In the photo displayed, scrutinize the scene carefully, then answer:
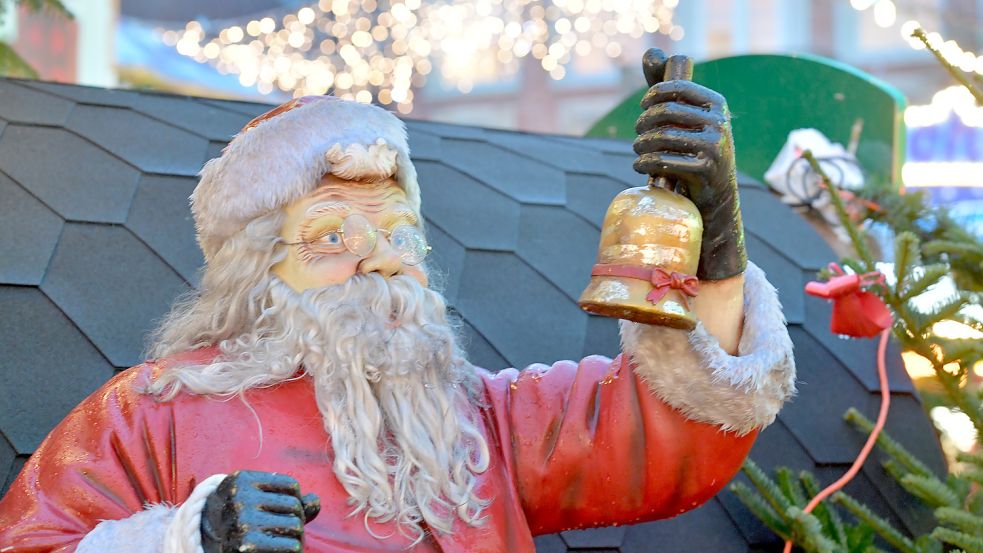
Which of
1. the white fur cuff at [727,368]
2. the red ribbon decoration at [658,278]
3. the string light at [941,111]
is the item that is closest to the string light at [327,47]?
the string light at [941,111]

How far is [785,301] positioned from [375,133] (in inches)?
57.0

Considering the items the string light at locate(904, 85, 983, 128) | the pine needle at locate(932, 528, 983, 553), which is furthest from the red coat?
the string light at locate(904, 85, 983, 128)

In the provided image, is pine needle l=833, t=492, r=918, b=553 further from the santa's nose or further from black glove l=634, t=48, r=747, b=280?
the santa's nose

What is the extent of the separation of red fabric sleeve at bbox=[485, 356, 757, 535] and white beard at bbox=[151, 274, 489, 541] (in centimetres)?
11

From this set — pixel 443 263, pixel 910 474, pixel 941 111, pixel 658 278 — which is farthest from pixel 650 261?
pixel 941 111

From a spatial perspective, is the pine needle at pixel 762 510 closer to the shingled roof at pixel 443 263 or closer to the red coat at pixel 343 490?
the shingled roof at pixel 443 263

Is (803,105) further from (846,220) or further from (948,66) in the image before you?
(948,66)

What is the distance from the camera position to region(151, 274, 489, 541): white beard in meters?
1.94

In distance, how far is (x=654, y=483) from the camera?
6.75 feet

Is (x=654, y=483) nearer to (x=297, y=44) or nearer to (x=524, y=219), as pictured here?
(x=524, y=219)

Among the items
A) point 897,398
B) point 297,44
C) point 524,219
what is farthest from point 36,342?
point 297,44

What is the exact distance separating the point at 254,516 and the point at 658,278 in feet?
2.29

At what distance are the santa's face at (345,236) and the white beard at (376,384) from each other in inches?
1.0

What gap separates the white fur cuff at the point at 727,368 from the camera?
1936mm
